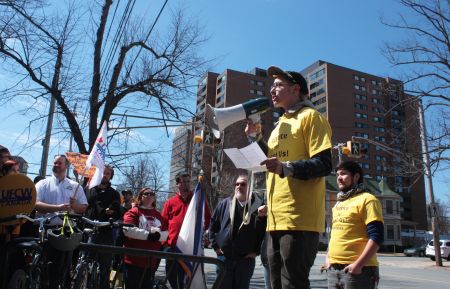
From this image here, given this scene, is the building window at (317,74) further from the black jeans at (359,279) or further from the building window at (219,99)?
the black jeans at (359,279)

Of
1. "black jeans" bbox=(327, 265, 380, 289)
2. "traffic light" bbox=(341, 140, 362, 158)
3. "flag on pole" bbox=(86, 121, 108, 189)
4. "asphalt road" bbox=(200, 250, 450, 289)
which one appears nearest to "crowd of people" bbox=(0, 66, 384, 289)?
"black jeans" bbox=(327, 265, 380, 289)

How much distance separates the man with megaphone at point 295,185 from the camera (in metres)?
2.85

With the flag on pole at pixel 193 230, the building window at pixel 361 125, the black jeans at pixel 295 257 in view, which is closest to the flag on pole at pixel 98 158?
the flag on pole at pixel 193 230

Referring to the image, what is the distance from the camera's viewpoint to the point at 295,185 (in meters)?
3.03

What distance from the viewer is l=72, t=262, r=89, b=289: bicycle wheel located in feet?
13.1

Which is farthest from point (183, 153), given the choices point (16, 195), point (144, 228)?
point (16, 195)

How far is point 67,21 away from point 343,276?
40.3ft

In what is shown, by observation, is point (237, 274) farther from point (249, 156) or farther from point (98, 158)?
point (249, 156)

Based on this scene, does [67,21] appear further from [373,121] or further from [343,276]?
[373,121]

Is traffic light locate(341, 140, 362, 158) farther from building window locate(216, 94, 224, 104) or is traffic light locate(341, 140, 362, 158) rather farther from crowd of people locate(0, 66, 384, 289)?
building window locate(216, 94, 224, 104)

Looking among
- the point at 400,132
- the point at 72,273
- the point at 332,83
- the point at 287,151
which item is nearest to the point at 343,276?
the point at 287,151

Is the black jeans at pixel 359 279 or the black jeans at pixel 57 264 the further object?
the black jeans at pixel 359 279

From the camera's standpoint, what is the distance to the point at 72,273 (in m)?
4.06

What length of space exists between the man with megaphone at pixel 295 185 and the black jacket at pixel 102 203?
4.88 m
